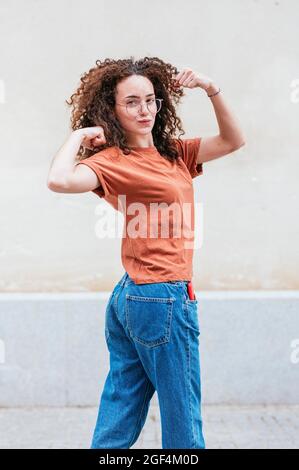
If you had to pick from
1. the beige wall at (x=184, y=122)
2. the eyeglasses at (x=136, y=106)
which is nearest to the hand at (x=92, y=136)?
the eyeglasses at (x=136, y=106)

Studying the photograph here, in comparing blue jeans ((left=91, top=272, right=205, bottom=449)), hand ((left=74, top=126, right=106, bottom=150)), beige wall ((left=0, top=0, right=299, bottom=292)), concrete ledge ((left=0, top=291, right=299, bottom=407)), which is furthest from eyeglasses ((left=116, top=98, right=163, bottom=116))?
concrete ledge ((left=0, top=291, right=299, bottom=407))

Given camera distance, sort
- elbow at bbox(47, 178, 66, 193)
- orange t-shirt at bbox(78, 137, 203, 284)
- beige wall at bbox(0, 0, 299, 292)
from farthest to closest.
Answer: beige wall at bbox(0, 0, 299, 292)
orange t-shirt at bbox(78, 137, 203, 284)
elbow at bbox(47, 178, 66, 193)

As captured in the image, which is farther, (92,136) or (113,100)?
(113,100)

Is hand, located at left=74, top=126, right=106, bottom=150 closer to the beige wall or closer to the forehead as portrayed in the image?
the forehead

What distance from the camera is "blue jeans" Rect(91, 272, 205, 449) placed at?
244 cm

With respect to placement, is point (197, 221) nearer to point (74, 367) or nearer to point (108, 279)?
point (108, 279)

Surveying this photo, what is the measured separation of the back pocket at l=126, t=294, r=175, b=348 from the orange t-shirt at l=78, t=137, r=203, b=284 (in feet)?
0.22

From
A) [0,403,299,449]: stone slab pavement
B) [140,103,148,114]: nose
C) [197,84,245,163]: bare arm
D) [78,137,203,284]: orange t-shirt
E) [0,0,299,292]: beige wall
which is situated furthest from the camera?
[0,0,299,292]: beige wall

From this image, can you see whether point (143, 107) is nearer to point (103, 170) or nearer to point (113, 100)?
point (113, 100)

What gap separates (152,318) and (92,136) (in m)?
0.62

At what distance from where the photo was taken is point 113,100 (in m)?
2.63

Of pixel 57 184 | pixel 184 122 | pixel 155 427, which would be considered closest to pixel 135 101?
pixel 57 184

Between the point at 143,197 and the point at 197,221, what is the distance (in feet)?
6.97

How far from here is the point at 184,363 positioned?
8.11 feet
